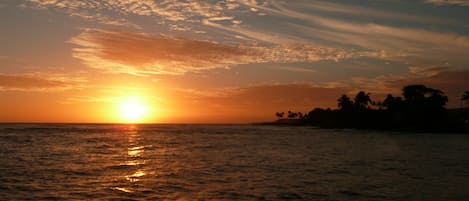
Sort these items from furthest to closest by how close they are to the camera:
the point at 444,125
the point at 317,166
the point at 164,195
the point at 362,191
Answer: the point at 444,125, the point at 317,166, the point at 362,191, the point at 164,195

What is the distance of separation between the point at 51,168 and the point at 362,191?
2788 centimetres

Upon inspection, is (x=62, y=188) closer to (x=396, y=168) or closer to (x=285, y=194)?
(x=285, y=194)

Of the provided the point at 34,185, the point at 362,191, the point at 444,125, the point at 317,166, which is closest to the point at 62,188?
the point at 34,185

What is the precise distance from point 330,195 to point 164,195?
406 inches

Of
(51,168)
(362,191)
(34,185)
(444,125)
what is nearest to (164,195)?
(34,185)

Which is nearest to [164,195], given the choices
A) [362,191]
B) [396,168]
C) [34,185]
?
[34,185]

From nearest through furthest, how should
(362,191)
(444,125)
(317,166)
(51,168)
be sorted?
(362,191) < (51,168) < (317,166) < (444,125)

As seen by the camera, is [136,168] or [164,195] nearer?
[164,195]

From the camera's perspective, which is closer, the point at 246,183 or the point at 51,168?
the point at 246,183

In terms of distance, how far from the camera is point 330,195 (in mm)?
26141

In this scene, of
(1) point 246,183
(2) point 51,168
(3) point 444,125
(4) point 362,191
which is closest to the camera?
(4) point 362,191

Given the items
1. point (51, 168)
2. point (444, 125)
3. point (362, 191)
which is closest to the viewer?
point (362, 191)

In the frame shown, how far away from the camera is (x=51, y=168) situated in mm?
39000

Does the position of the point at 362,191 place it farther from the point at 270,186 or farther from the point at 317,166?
the point at 317,166
